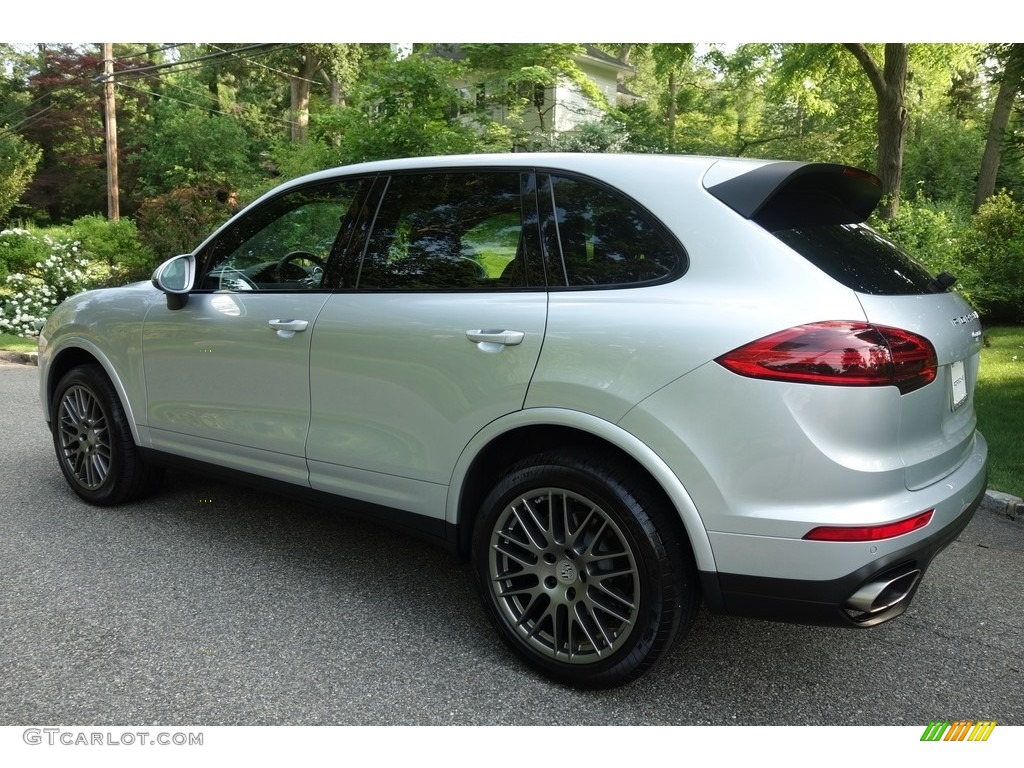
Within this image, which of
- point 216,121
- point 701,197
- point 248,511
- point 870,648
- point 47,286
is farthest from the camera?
point 216,121

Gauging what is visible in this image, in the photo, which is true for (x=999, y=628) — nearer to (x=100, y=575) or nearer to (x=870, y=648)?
(x=870, y=648)

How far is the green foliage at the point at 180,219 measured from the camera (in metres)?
15.1

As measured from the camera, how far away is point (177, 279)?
4023 millimetres

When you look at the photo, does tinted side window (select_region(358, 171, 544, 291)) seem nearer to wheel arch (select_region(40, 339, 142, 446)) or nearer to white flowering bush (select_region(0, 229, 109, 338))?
wheel arch (select_region(40, 339, 142, 446))

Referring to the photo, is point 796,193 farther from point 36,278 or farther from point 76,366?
point 36,278

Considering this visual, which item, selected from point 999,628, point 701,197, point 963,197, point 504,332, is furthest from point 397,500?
point 963,197

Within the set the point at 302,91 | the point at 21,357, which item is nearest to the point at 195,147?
the point at 302,91

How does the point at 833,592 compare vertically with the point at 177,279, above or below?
below

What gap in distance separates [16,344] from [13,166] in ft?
74.8

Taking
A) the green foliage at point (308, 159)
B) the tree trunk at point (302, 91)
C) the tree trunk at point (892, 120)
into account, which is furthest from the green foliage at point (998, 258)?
the tree trunk at point (302, 91)

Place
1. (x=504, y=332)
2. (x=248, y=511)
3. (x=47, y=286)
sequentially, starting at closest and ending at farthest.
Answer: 1. (x=504, y=332)
2. (x=248, y=511)
3. (x=47, y=286)

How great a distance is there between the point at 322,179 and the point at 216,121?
122 feet

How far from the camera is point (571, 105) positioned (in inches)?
995
